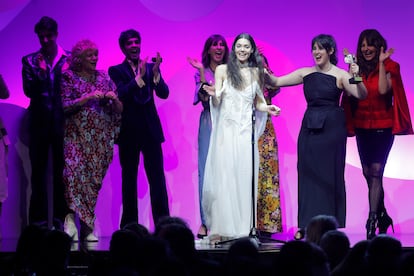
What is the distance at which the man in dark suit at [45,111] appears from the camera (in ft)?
25.6

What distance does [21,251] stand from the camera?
475 centimetres

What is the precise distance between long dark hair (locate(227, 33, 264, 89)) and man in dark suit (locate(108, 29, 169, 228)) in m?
0.86

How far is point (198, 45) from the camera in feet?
30.0

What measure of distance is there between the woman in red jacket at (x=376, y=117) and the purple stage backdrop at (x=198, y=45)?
1165mm

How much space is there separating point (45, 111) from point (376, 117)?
291 centimetres

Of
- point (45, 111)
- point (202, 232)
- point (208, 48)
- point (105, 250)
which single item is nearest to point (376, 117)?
point (208, 48)

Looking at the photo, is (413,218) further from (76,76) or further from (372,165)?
(76,76)

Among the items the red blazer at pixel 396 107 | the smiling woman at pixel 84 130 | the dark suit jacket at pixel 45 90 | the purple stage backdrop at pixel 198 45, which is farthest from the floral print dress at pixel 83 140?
the red blazer at pixel 396 107

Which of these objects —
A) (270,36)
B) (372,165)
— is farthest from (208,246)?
(270,36)

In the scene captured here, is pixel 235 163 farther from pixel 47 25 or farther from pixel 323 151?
pixel 47 25

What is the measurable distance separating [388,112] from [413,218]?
161 cm

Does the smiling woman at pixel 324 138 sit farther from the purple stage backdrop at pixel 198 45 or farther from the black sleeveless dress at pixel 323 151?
the purple stage backdrop at pixel 198 45

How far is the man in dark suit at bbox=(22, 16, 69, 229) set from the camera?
25.6 feet

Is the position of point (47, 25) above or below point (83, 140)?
above
